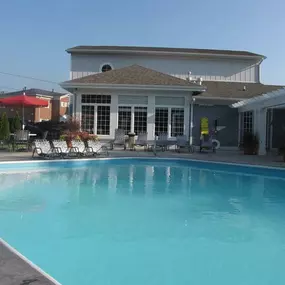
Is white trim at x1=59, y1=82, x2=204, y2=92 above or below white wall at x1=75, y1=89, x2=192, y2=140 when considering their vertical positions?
above

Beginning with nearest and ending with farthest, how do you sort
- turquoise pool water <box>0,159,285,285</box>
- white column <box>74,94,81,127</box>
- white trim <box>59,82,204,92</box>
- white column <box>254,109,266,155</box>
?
turquoise pool water <box>0,159,285,285</box>, white column <box>254,109,266,155</box>, white trim <box>59,82,204,92</box>, white column <box>74,94,81,127</box>

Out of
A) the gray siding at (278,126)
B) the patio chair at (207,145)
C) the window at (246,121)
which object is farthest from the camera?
the gray siding at (278,126)

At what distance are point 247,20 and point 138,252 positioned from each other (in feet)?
43.6

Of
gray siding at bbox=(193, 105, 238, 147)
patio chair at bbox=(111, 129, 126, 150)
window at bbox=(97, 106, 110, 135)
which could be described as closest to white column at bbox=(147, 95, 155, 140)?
patio chair at bbox=(111, 129, 126, 150)

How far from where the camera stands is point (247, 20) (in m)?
15.9

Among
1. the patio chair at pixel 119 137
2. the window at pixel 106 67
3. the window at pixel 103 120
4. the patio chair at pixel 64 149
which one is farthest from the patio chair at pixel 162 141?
the window at pixel 106 67

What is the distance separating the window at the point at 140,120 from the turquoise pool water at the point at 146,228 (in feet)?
24.1

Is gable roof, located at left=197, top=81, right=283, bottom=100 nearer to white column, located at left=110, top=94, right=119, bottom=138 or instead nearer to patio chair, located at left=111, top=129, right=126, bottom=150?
white column, located at left=110, top=94, right=119, bottom=138

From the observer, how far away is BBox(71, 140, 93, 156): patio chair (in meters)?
15.4

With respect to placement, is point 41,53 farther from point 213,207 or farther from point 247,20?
point 213,207

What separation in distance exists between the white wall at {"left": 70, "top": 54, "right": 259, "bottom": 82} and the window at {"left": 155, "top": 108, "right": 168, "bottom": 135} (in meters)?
6.72

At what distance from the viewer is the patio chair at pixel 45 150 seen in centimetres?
1420

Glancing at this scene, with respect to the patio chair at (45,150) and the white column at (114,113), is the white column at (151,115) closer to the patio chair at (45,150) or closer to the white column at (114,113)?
the white column at (114,113)

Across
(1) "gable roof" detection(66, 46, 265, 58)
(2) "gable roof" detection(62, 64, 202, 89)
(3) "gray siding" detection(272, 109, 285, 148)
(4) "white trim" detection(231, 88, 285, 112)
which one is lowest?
(3) "gray siding" detection(272, 109, 285, 148)
